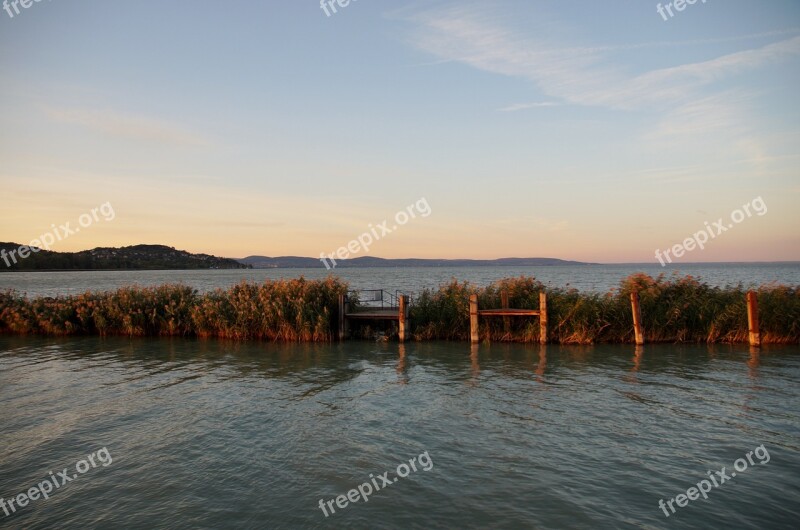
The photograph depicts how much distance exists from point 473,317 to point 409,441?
38.8 ft

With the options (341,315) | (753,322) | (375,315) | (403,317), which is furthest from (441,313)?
(753,322)

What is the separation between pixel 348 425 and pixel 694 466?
6.56 meters

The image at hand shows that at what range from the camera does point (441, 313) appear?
23.2 meters

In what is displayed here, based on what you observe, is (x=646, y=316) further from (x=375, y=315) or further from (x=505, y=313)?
(x=375, y=315)

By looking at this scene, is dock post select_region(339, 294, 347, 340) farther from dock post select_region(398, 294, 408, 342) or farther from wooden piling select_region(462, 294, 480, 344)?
wooden piling select_region(462, 294, 480, 344)

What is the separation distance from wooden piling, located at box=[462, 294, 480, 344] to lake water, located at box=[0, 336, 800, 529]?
142 inches

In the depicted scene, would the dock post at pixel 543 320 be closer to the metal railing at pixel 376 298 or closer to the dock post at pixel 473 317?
the dock post at pixel 473 317

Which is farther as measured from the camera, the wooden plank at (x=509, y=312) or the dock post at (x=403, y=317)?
the dock post at (x=403, y=317)

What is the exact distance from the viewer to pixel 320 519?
7.31 m

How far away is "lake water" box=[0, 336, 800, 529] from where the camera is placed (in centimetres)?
746

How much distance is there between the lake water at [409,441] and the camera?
7.46 meters

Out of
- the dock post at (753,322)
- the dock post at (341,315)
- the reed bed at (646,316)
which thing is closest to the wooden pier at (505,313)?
the reed bed at (646,316)

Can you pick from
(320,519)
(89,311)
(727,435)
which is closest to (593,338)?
(727,435)

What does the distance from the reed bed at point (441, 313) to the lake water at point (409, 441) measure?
123 inches
